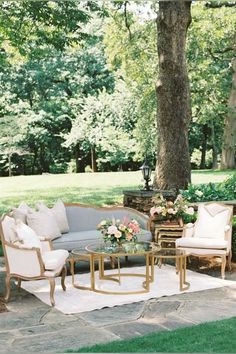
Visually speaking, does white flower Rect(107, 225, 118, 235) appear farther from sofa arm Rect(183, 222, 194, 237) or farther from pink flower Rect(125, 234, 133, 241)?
sofa arm Rect(183, 222, 194, 237)

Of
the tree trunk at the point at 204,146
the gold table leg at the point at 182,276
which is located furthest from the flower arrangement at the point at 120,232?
the tree trunk at the point at 204,146

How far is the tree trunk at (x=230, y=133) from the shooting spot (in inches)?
688

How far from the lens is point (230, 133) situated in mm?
18188

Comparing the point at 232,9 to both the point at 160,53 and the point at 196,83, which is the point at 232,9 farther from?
the point at 160,53

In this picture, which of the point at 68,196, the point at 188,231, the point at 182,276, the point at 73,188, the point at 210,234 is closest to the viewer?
the point at 182,276

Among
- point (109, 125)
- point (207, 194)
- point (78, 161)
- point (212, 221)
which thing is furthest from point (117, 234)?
point (78, 161)

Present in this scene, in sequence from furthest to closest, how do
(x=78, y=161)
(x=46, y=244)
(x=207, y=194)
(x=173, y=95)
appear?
(x=78, y=161)
(x=173, y=95)
(x=207, y=194)
(x=46, y=244)

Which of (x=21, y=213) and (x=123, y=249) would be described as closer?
(x=123, y=249)

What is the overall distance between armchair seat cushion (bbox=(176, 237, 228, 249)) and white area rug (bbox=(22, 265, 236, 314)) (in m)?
0.32

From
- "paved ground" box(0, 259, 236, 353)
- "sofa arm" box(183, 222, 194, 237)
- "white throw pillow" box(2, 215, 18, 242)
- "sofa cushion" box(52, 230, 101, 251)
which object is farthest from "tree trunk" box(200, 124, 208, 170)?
"white throw pillow" box(2, 215, 18, 242)

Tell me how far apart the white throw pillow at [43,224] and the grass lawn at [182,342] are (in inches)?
95.1

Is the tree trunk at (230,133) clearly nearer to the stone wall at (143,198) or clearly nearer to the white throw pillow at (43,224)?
the stone wall at (143,198)

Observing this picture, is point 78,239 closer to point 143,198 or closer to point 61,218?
point 61,218

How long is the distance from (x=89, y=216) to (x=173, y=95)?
307 cm
